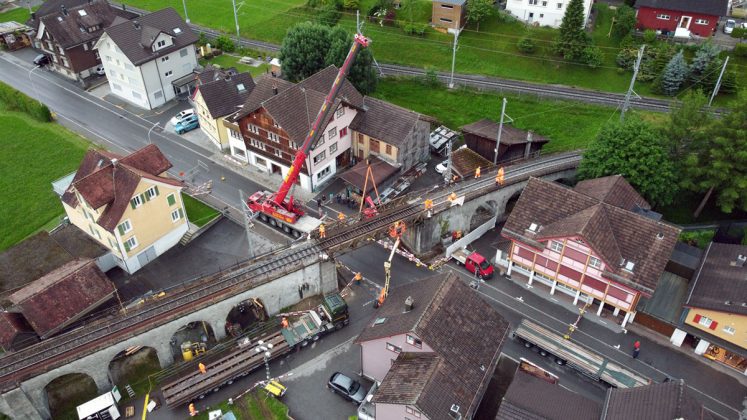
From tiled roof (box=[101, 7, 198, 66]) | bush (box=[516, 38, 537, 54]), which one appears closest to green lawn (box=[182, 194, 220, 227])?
tiled roof (box=[101, 7, 198, 66])

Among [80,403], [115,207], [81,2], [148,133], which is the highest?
[81,2]

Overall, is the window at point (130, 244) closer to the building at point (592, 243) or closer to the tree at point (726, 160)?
the building at point (592, 243)

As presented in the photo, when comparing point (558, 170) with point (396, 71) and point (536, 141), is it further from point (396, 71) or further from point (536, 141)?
point (396, 71)

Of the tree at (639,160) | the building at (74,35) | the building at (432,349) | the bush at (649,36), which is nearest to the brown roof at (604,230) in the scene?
the tree at (639,160)

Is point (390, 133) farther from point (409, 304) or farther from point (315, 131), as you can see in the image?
point (409, 304)

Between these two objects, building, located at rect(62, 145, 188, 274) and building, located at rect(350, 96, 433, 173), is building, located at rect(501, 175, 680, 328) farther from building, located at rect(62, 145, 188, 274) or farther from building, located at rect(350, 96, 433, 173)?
building, located at rect(62, 145, 188, 274)

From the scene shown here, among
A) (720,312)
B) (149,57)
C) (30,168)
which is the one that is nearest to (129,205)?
(30,168)

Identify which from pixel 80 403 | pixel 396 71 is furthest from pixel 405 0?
pixel 80 403
